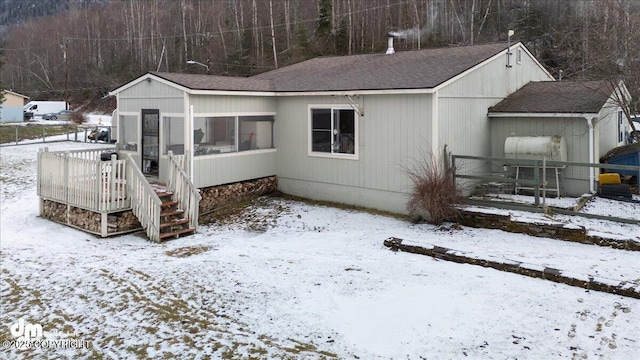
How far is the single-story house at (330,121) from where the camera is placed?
10.8 meters

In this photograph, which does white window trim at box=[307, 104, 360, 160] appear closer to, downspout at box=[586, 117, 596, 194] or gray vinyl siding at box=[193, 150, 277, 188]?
gray vinyl siding at box=[193, 150, 277, 188]

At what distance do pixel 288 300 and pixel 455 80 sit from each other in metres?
6.93

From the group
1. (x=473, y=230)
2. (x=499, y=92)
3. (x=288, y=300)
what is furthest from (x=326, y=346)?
(x=499, y=92)

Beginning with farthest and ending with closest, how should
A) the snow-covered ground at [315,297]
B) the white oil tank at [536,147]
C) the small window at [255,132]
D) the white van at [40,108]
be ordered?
the white van at [40,108]
the small window at [255,132]
the white oil tank at [536,147]
the snow-covered ground at [315,297]

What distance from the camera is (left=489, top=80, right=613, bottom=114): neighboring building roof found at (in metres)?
11.2

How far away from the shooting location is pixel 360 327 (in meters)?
5.34

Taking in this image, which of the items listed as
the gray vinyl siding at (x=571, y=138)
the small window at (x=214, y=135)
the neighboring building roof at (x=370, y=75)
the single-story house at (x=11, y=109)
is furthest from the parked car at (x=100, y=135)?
the gray vinyl siding at (x=571, y=138)

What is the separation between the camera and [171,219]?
10094 mm

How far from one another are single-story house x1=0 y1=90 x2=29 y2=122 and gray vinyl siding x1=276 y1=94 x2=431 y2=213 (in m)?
38.5

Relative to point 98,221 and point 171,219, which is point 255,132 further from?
point 98,221

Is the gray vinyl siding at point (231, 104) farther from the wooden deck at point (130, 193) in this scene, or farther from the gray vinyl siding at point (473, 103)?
the gray vinyl siding at point (473, 103)

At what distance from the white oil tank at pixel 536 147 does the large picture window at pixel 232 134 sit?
623cm

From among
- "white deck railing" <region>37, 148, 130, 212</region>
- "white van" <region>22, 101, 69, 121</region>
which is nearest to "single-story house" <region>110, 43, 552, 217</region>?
"white deck railing" <region>37, 148, 130, 212</region>

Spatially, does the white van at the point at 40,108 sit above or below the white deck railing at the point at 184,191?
above
